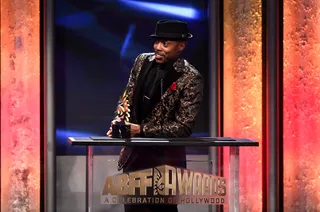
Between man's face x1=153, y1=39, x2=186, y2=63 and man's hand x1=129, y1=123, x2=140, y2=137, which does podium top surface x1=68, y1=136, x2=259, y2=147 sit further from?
man's face x1=153, y1=39, x2=186, y2=63

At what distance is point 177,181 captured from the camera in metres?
4.21

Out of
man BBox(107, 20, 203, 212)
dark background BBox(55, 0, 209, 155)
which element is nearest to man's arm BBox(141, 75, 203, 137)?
man BBox(107, 20, 203, 212)

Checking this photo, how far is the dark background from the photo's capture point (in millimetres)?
6133

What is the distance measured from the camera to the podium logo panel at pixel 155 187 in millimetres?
4195

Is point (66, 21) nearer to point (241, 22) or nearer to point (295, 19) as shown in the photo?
point (241, 22)

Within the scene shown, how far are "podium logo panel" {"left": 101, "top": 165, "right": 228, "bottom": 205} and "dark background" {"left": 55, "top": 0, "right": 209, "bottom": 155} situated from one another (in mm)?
1991

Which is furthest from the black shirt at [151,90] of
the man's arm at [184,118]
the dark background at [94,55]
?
the dark background at [94,55]

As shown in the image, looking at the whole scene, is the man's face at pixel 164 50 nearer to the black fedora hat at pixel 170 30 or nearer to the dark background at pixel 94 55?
the black fedora hat at pixel 170 30

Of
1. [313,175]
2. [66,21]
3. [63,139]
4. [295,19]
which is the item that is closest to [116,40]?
[66,21]

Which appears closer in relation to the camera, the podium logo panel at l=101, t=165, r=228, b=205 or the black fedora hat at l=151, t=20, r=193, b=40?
the podium logo panel at l=101, t=165, r=228, b=205

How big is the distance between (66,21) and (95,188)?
7.54 feet

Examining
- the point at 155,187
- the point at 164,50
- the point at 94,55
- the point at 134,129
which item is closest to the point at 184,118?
the point at 134,129

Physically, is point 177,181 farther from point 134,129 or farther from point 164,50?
point 164,50

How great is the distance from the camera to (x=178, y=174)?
4.21 meters
